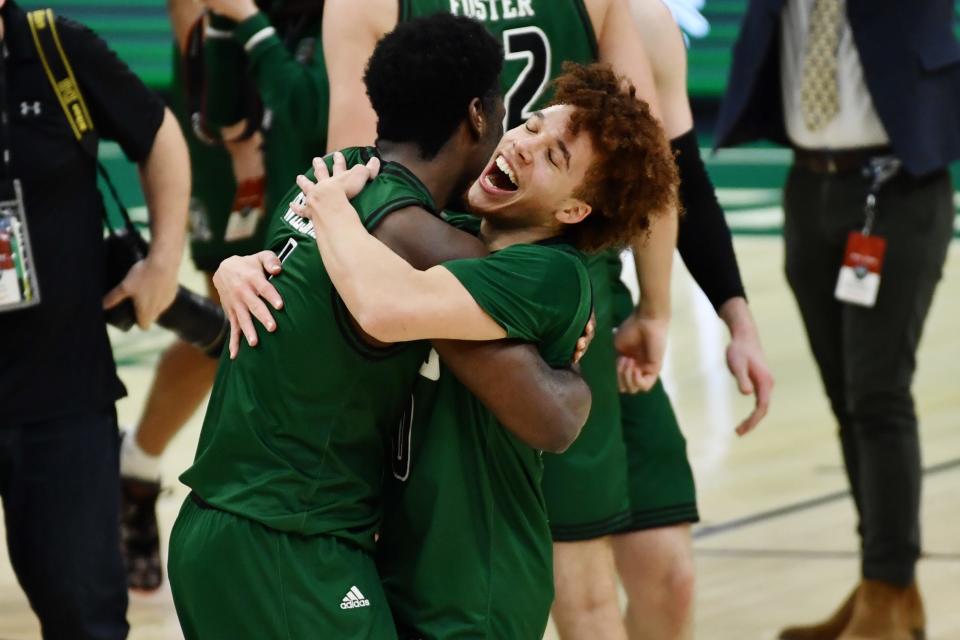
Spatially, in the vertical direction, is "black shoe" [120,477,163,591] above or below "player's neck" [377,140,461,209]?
below

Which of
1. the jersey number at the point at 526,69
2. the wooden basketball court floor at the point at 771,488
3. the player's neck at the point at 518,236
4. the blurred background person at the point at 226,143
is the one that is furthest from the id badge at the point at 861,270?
the player's neck at the point at 518,236

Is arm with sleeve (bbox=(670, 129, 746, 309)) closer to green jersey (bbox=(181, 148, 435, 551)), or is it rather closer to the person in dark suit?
the person in dark suit

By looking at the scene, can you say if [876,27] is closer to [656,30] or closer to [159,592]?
→ [656,30]

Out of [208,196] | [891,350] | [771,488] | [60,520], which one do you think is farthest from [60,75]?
[771,488]

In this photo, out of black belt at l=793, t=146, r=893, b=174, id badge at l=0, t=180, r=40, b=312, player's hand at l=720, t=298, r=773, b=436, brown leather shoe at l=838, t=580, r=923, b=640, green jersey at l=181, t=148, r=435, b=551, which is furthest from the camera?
black belt at l=793, t=146, r=893, b=174

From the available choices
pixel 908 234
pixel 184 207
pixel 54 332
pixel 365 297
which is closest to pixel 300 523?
pixel 365 297

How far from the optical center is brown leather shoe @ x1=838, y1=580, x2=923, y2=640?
4.44m

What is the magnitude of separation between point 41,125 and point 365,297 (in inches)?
50.0

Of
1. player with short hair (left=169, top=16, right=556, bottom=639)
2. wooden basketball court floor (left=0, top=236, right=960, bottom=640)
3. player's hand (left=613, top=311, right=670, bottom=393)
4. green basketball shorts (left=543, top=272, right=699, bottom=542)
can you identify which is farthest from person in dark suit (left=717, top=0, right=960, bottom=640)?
player with short hair (left=169, top=16, right=556, bottom=639)

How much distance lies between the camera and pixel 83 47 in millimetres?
3395

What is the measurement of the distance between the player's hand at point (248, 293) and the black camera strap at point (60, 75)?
37.6 inches

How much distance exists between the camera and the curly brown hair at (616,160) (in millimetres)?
2512

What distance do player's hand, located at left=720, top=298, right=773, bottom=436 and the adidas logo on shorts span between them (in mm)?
1290

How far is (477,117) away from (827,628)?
7.92 feet
